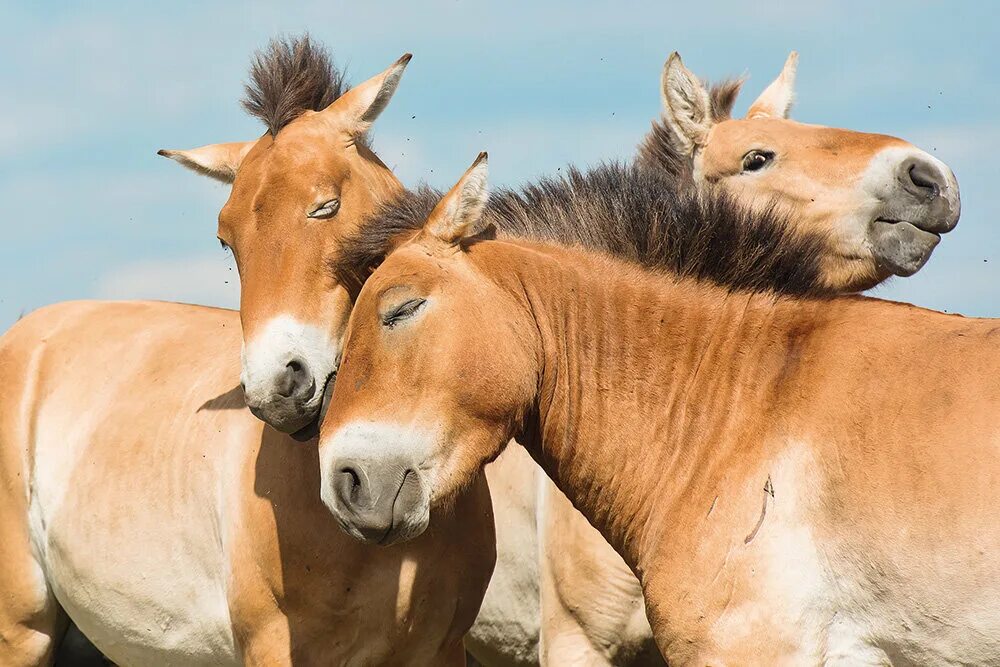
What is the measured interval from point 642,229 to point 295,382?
1408 millimetres

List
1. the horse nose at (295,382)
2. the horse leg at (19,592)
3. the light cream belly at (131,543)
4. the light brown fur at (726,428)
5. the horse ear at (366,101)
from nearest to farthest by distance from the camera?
the light brown fur at (726,428) → the horse nose at (295,382) → the horse ear at (366,101) → the light cream belly at (131,543) → the horse leg at (19,592)

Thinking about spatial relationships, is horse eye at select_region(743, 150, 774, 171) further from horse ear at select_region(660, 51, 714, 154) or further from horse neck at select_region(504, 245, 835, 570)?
horse neck at select_region(504, 245, 835, 570)

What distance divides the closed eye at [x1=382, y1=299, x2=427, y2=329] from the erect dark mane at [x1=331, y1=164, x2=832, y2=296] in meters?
0.48

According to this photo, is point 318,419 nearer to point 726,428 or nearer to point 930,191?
point 726,428

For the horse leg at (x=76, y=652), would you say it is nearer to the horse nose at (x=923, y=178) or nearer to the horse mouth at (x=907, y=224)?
the horse mouth at (x=907, y=224)

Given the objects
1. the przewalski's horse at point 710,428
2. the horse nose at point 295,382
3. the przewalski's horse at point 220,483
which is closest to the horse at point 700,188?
the przewalski's horse at point 220,483

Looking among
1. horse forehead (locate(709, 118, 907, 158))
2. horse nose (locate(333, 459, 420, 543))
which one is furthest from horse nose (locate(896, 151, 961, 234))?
horse nose (locate(333, 459, 420, 543))

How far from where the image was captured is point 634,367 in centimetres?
450

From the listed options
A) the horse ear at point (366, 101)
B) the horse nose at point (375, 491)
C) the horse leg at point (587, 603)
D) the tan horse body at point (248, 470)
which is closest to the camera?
the horse nose at point (375, 491)

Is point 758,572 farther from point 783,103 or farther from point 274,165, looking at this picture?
point 783,103

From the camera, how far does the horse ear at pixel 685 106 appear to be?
703cm

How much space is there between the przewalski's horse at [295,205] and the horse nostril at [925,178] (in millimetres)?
2455

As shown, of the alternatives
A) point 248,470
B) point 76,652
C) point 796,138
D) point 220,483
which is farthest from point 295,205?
point 76,652

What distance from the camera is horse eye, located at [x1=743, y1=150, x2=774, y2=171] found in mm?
6523
